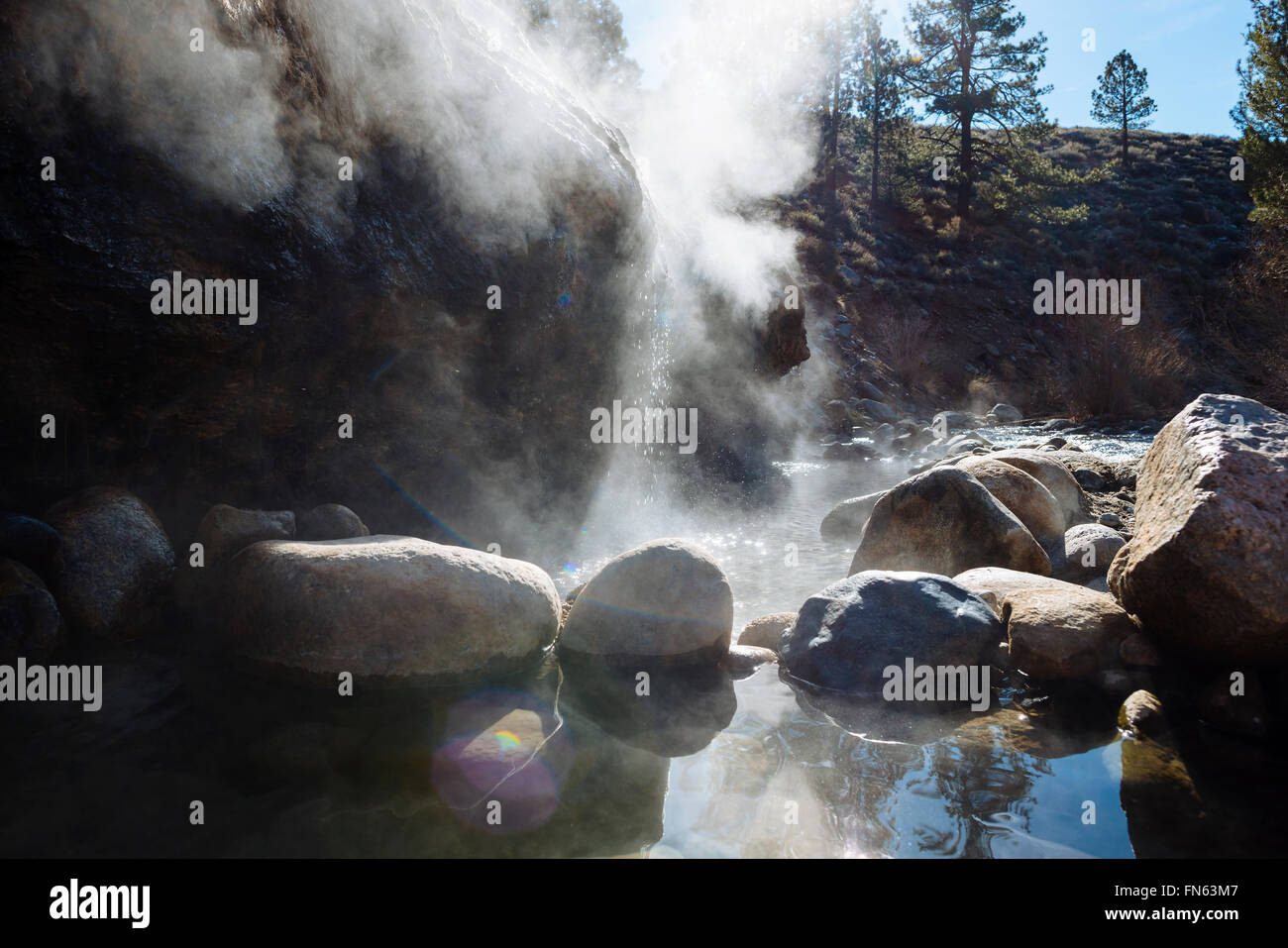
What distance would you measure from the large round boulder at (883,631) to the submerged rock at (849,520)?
3160 mm

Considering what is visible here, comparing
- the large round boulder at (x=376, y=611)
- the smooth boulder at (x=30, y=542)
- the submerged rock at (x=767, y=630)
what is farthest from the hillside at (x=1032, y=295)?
the smooth boulder at (x=30, y=542)

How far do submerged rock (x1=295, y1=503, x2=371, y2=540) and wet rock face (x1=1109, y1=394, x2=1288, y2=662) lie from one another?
4326 mm

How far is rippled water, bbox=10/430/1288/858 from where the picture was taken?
2.23 m

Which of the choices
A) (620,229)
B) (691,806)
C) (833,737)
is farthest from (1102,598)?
(620,229)

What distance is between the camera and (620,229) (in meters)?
7.45

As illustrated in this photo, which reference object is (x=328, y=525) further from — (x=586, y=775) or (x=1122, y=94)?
(x=1122, y=94)

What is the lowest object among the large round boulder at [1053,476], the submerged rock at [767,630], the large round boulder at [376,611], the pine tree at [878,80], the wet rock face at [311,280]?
the submerged rock at [767,630]

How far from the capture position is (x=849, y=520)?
700 centimetres

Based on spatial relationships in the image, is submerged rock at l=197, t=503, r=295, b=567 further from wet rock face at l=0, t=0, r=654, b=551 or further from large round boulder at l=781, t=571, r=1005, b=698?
large round boulder at l=781, t=571, r=1005, b=698

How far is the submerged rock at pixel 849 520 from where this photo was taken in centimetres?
691

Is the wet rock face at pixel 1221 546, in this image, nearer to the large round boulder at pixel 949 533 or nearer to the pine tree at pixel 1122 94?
the large round boulder at pixel 949 533

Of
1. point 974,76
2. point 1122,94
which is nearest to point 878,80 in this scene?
point 974,76
